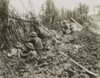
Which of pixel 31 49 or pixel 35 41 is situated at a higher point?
pixel 35 41

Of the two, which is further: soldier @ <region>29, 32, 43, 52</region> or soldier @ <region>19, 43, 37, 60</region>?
soldier @ <region>29, 32, 43, 52</region>

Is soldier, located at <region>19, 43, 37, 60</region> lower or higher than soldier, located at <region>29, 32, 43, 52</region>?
lower

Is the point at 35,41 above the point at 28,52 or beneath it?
above

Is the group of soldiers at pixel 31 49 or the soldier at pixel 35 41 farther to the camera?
the soldier at pixel 35 41

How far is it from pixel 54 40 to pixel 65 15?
191 centimetres

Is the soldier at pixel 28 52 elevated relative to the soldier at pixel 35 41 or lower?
lower

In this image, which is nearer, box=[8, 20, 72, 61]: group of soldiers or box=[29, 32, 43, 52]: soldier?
box=[8, 20, 72, 61]: group of soldiers

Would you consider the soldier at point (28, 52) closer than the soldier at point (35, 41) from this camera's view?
Yes

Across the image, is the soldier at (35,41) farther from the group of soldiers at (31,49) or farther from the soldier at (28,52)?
the soldier at (28,52)

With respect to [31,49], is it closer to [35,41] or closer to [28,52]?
[28,52]

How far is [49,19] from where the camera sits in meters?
4.11

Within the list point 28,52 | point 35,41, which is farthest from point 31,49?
point 35,41

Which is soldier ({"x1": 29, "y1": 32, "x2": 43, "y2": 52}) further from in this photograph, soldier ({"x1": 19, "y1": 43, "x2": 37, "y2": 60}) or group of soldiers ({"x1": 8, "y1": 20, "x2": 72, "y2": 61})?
soldier ({"x1": 19, "y1": 43, "x2": 37, "y2": 60})

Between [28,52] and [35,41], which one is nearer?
[28,52]
